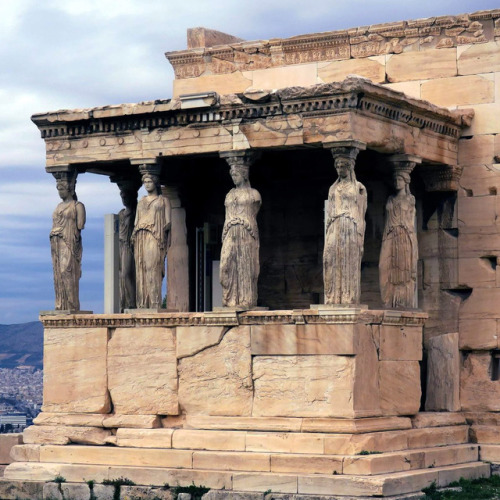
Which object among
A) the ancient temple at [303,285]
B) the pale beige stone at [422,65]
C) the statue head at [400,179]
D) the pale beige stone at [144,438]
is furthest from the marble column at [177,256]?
the statue head at [400,179]

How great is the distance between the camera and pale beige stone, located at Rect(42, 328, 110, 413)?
71.2 ft

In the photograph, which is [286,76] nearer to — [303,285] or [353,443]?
[303,285]

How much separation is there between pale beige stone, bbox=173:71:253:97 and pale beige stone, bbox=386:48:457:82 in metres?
2.08

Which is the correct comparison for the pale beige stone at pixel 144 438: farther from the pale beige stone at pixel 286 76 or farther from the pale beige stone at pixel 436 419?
the pale beige stone at pixel 286 76

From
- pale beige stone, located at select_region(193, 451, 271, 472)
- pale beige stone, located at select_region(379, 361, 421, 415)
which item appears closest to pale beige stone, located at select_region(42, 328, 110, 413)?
pale beige stone, located at select_region(193, 451, 271, 472)

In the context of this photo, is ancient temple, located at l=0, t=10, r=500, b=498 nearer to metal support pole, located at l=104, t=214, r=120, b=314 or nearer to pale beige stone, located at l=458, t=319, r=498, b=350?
pale beige stone, located at l=458, t=319, r=498, b=350

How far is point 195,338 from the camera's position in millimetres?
21062

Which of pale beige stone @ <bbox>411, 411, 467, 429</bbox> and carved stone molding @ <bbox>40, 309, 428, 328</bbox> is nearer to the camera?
carved stone molding @ <bbox>40, 309, 428, 328</bbox>

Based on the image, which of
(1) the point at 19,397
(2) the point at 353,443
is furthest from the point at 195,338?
(1) the point at 19,397

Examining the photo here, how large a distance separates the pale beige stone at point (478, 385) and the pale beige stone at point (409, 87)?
11.4 ft

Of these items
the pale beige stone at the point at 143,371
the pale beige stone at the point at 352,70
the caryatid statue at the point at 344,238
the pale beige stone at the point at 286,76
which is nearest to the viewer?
the caryatid statue at the point at 344,238

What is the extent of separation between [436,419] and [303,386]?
2300 millimetres

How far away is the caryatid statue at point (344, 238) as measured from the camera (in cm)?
2033

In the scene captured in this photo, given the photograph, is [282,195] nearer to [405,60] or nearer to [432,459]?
[405,60]
